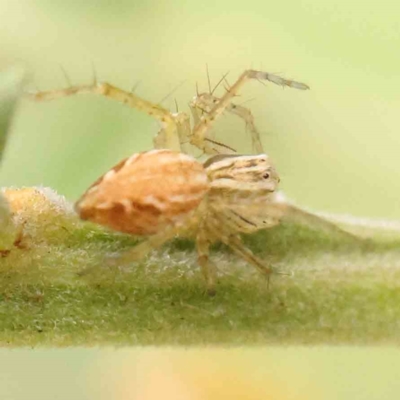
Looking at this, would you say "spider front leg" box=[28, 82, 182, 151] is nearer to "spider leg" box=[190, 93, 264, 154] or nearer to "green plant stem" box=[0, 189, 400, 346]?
"spider leg" box=[190, 93, 264, 154]

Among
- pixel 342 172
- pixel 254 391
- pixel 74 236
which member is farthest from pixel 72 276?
pixel 342 172

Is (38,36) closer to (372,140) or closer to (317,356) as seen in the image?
(372,140)

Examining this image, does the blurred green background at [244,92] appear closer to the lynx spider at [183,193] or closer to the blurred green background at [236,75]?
the blurred green background at [236,75]

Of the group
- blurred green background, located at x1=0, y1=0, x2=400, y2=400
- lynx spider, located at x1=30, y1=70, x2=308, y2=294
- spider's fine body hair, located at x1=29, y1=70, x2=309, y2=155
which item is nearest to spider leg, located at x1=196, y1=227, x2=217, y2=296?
lynx spider, located at x1=30, y1=70, x2=308, y2=294

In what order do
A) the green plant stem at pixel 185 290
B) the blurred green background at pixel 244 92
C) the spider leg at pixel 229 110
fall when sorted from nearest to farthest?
the green plant stem at pixel 185 290 < the spider leg at pixel 229 110 < the blurred green background at pixel 244 92

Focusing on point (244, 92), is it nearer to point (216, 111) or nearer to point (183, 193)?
point (216, 111)

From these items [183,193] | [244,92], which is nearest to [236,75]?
[244,92]

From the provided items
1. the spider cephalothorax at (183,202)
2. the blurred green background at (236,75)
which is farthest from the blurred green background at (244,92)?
the spider cephalothorax at (183,202)
